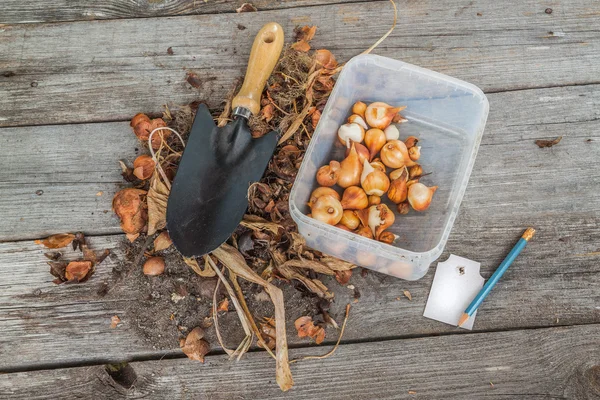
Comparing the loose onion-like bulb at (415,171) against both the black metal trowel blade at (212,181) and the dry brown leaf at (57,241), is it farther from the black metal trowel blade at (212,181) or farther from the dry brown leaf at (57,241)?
the dry brown leaf at (57,241)

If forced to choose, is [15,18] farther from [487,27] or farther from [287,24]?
[487,27]

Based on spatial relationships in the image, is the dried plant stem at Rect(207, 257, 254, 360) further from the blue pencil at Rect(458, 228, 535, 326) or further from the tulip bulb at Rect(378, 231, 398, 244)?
the blue pencil at Rect(458, 228, 535, 326)

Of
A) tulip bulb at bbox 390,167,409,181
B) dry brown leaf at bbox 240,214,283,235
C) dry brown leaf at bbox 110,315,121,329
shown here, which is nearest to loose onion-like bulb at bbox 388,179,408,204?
tulip bulb at bbox 390,167,409,181

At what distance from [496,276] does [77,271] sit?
0.90m

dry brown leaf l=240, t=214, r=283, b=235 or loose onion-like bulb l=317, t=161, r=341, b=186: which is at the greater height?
loose onion-like bulb l=317, t=161, r=341, b=186

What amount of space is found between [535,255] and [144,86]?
0.99 metres

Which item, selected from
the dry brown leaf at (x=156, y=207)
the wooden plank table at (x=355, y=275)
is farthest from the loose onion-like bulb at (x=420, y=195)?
the dry brown leaf at (x=156, y=207)

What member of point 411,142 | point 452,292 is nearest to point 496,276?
point 452,292

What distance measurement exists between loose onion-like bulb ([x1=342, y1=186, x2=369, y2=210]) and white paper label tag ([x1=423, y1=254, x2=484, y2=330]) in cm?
22

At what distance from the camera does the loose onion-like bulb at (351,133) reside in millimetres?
1026

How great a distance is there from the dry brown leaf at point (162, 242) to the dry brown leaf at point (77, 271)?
17 cm

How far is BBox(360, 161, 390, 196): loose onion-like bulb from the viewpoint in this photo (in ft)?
3.20

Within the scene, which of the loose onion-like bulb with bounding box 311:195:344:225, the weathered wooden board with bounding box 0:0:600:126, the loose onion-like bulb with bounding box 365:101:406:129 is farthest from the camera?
the weathered wooden board with bounding box 0:0:600:126

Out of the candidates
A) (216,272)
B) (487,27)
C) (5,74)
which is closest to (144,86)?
(5,74)
